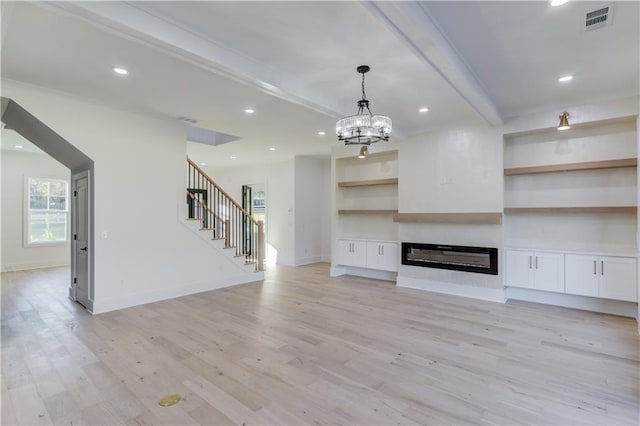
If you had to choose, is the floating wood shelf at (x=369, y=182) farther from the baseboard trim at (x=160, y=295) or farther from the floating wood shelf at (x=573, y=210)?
the baseboard trim at (x=160, y=295)

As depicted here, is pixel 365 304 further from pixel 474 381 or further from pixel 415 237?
pixel 474 381

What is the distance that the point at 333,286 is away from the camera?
635cm

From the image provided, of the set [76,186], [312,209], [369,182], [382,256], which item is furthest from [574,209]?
[76,186]

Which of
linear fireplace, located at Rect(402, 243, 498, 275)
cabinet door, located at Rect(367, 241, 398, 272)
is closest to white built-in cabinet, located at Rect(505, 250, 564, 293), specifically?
linear fireplace, located at Rect(402, 243, 498, 275)

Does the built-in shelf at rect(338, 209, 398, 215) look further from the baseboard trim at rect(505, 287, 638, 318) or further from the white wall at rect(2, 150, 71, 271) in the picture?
the white wall at rect(2, 150, 71, 271)

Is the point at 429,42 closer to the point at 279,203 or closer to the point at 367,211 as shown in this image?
the point at 367,211

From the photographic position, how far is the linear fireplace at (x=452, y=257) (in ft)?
17.7

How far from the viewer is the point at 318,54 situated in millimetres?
3316

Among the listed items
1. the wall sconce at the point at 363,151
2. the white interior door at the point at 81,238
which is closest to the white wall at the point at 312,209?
the wall sconce at the point at 363,151

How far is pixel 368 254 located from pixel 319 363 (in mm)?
4048

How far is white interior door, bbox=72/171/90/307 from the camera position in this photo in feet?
15.9

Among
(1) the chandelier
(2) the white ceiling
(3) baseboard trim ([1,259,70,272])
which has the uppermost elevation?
(2) the white ceiling

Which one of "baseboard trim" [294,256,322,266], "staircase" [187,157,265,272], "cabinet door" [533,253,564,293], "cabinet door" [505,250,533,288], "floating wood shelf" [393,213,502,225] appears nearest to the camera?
"cabinet door" [533,253,564,293]

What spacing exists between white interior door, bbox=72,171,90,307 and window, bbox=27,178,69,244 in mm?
4431
